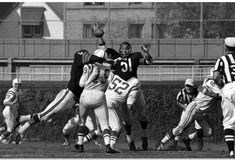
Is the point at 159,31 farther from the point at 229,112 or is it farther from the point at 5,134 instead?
the point at 229,112

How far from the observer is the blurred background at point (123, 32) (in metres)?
40.7

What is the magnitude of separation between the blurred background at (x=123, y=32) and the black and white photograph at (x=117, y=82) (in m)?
0.05

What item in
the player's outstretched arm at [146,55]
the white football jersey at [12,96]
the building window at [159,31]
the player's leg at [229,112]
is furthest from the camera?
the building window at [159,31]

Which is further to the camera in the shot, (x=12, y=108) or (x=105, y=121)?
(x=12, y=108)

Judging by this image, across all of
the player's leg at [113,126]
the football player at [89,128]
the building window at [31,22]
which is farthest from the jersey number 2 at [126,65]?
the building window at [31,22]

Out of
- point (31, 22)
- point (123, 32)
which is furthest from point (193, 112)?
point (31, 22)

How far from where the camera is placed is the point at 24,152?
1627 centimetres

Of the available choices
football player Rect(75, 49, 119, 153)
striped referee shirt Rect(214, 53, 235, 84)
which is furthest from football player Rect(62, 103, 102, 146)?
striped referee shirt Rect(214, 53, 235, 84)

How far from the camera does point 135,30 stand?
137 ft

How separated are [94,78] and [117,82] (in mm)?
1872

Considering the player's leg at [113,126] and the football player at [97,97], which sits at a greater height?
the football player at [97,97]

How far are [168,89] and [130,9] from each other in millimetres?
18159

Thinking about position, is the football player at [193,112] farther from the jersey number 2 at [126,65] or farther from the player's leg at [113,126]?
the player's leg at [113,126]

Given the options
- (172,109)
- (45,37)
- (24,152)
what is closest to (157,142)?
(172,109)
